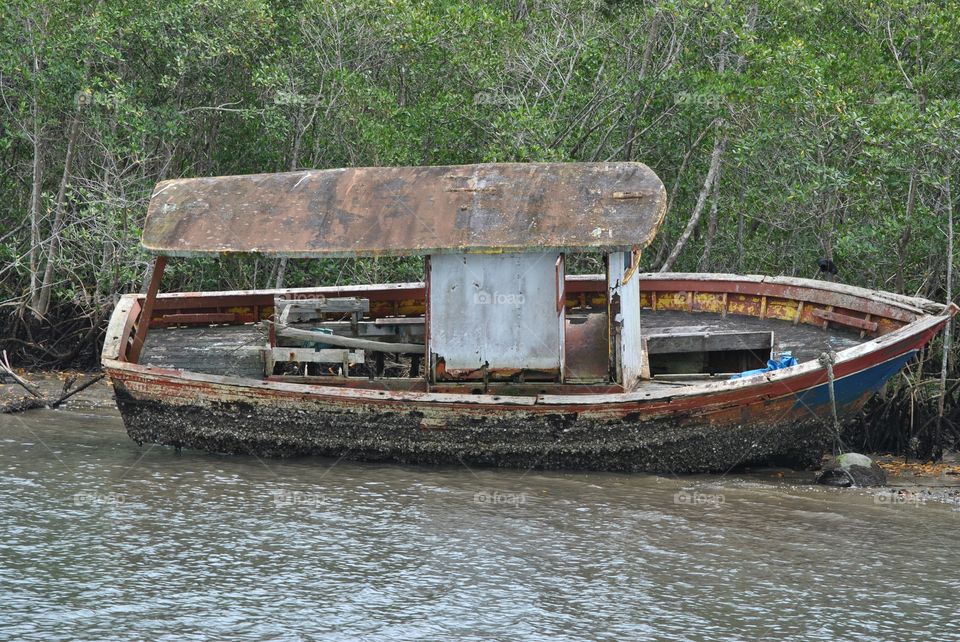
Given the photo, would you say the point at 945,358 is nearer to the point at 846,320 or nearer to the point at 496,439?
the point at 846,320

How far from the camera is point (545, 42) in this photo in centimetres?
1566

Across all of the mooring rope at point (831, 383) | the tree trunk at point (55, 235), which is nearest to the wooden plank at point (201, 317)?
the tree trunk at point (55, 235)

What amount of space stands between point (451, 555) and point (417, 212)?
3.64 metres

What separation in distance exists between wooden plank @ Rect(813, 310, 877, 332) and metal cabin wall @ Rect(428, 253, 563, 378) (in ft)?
10.5

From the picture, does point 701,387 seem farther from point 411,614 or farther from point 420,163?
point 420,163

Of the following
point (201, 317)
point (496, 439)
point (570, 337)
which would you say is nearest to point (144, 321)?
point (201, 317)

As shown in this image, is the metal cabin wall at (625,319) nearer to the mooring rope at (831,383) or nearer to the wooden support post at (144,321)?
the mooring rope at (831,383)

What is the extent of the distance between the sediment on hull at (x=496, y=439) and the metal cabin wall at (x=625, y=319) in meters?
0.65

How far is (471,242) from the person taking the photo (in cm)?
994

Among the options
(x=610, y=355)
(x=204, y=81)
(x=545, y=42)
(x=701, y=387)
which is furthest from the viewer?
(x=204, y=81)

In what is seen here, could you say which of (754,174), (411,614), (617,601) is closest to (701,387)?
(617,601)

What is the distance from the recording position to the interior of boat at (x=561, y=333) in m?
10.6

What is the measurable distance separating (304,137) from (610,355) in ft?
28.5

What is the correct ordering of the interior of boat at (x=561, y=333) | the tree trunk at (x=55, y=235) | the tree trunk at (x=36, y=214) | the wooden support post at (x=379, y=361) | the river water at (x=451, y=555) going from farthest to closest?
the tree trunk at (x=36, y=214) < the tree trunk at (x=55, y=235) < the wooden support post at (x=379, y=361) < the interior of boat at (x=561, y=333) < the river water at (x=451, y=555)
